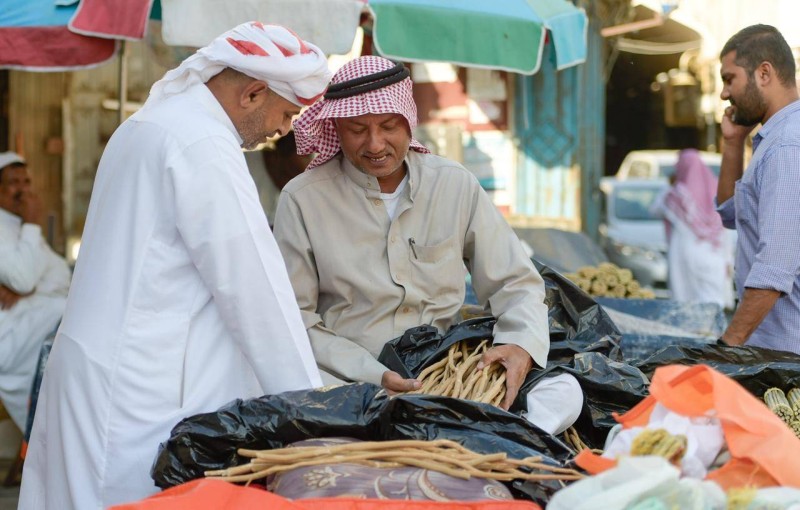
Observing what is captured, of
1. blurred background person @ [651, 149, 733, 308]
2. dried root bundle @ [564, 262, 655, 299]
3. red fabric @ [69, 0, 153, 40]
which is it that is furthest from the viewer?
blurred background person @ [651, 149, 733, 308]

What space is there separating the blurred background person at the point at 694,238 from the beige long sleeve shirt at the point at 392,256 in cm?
630

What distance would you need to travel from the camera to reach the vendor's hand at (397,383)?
10.4 ft

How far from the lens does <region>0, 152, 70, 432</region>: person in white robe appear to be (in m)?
5.58

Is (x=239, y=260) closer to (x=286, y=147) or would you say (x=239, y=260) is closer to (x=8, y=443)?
(x=8, y=443)

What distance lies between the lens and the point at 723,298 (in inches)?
391

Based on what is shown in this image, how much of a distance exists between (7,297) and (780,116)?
3958 mm

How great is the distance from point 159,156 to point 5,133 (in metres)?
7.43

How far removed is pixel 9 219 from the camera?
586cm

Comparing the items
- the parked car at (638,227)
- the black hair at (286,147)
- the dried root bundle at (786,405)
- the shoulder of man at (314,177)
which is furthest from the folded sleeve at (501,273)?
the parked car at (638,227)

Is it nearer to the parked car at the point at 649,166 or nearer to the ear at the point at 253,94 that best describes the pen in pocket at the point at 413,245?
the ear at the point at 253,94

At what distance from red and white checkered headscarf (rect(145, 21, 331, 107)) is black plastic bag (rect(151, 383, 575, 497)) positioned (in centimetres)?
82

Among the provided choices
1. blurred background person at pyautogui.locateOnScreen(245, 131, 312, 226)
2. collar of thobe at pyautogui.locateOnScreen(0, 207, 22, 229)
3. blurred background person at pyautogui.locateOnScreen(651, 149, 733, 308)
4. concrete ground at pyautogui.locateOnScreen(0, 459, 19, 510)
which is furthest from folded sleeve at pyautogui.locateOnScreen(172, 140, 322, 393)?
blurred background person at pyautogui.locateOnScreen(651, 149, 733, 308)

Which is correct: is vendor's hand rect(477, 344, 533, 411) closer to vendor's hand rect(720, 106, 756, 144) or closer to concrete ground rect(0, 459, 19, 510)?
vendor's hand rect(720, 106, 756, 144)

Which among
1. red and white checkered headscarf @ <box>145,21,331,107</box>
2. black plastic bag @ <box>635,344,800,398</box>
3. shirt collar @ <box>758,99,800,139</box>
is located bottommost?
black plastic bag @ <box>635,344,800,398</box>
